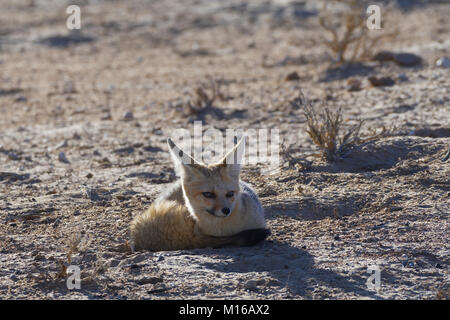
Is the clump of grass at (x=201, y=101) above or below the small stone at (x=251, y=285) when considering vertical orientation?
above

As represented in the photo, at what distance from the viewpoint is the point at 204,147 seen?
7984 mm

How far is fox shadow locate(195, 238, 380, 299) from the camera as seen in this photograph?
13.3ft

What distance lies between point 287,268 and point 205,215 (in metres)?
0.78

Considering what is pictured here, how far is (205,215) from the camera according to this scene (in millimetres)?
4805

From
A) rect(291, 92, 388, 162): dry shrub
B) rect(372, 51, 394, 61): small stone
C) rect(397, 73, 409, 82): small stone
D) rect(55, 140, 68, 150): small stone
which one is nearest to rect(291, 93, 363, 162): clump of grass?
rect(291, 92, 388, 162): dry shrub

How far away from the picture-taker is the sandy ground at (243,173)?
4289mm

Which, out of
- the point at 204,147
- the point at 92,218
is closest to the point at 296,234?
the point at 92,218

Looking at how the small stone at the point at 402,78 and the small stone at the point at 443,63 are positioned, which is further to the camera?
the small stone at the point at 443,63

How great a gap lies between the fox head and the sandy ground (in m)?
0.35

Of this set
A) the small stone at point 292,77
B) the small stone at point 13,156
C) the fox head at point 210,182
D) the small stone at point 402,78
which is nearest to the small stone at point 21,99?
the small stone at point 13,156

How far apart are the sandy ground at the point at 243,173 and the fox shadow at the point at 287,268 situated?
0.01 m

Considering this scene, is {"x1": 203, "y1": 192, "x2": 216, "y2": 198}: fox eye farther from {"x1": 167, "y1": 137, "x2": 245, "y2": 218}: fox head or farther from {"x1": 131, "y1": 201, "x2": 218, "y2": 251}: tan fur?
{"x1": 131, "y1": 201, "x2": 218, "y2": 251}: tan fur

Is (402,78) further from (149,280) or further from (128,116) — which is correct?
(149,280)

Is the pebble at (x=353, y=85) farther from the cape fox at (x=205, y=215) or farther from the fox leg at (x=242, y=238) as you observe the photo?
the fox leg at (x=242, y=238)
